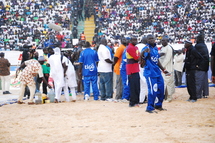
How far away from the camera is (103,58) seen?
11.2 m

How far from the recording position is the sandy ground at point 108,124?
5.89 meters

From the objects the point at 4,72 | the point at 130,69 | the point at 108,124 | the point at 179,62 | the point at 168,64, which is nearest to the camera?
the point at 108,124

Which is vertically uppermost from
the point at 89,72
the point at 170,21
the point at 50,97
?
the point at 170,21

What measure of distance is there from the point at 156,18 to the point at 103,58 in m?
23.7

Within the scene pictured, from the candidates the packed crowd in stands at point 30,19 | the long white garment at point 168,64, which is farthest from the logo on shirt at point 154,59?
the packed crowd in stands at point 30,19

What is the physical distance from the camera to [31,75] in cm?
1101

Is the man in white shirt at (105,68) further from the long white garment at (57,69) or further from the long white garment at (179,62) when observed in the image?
the long white garment at (179,62)

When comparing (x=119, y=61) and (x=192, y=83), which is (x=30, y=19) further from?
(x=192, y=83)

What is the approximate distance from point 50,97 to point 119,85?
79.4 inches

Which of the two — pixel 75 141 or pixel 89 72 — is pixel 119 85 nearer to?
pixel 89 72

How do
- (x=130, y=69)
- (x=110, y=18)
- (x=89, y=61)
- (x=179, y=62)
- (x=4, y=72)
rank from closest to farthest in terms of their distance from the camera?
1. (x=130, y=69)
2. (x=89, y=61)
3. (x=4, y=72)
4. (x=179, y=62)
5. (x=110, y=18)

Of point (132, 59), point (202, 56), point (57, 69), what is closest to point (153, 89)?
point (132, 59)

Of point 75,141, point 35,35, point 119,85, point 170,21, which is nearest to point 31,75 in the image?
point 119,85

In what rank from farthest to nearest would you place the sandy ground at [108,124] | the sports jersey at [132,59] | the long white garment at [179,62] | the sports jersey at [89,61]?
the long white garment at [179,62] → the sports jersey at [89,61] → the sports jersey at [132,59] → the sandy ground at [108,124]
